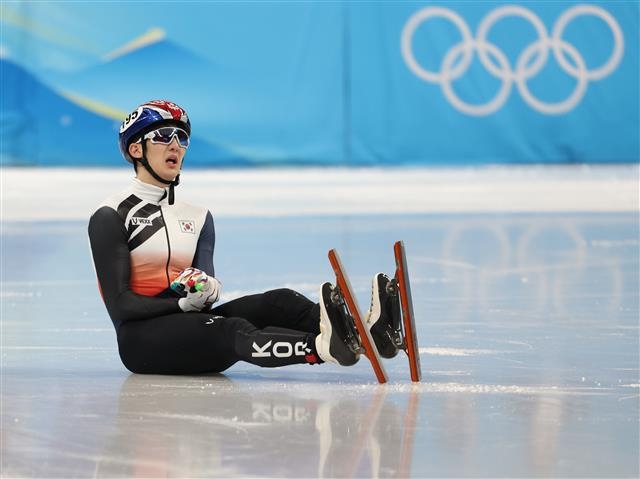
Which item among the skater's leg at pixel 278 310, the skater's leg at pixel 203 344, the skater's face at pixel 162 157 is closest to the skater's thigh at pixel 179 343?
the skater's leg at pixel 203 344

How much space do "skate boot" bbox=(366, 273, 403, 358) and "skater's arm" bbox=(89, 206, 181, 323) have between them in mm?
636

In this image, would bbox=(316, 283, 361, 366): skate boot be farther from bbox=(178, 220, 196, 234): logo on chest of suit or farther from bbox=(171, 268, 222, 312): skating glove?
bbox=(178, 220, 196, 234): logo on chest of suit

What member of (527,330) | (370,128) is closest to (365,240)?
(527,330)

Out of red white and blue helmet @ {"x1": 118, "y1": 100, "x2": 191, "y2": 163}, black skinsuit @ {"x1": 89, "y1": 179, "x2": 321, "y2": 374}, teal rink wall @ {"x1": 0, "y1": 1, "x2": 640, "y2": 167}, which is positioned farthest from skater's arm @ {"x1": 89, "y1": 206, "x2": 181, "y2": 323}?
teal rink wall @ {"x1": 0, "y1": 1, "x2": 640, "y2": 167}

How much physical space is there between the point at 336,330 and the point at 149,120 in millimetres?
978

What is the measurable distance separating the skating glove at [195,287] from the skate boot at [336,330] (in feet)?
1.33

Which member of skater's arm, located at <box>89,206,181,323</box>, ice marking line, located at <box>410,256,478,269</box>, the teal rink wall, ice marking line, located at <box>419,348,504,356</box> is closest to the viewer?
skater's arm, located at <box>89,206,181,323</box>

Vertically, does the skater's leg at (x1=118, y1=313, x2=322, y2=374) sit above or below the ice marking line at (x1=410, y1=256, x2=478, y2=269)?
below

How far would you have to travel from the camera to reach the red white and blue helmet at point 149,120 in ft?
13.7

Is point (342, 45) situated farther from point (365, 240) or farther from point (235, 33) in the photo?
point (365, 240)

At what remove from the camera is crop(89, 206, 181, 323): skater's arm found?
13.2 feet

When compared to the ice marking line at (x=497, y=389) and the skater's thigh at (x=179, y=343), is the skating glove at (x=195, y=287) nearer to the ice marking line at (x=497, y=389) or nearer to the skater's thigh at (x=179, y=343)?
the skater's thigh at (x=179, y=343)

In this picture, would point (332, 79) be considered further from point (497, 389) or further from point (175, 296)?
point (497, 389)

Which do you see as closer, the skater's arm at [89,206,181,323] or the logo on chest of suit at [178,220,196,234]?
the skater's arm at [89,206,181,323]
